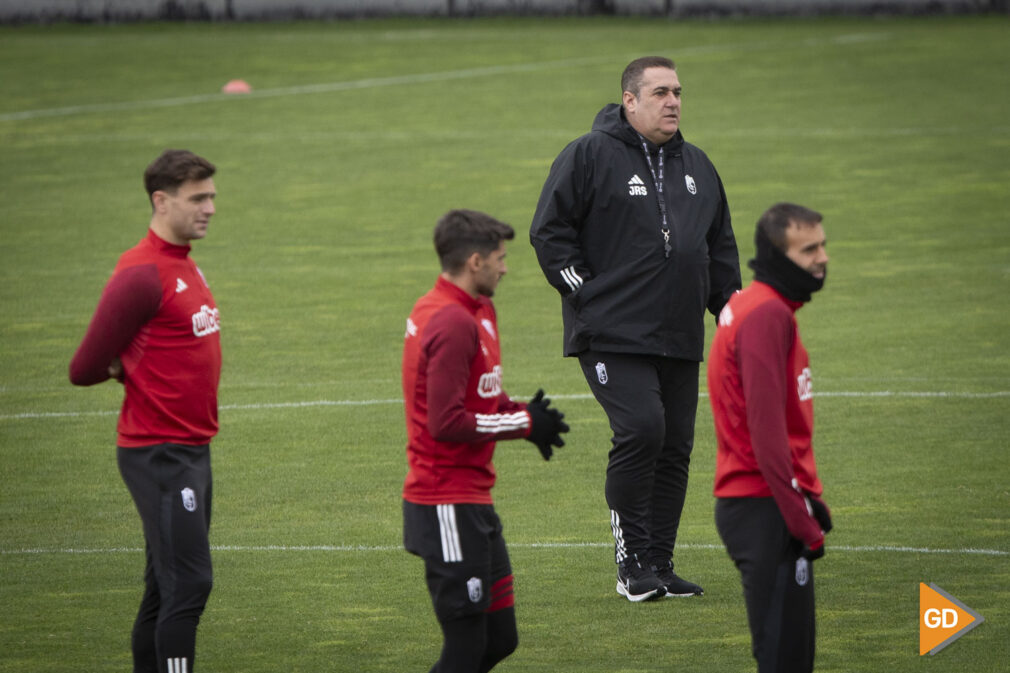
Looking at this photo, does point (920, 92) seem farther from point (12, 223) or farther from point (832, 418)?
point (832, 418)

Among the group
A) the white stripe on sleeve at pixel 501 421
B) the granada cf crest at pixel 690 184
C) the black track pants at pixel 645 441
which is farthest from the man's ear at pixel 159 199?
the granada cf crest at pixel 690 184

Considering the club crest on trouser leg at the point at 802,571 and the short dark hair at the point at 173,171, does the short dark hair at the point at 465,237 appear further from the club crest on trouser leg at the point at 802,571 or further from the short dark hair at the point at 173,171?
the club crest on trouser leg at the point at 802,571

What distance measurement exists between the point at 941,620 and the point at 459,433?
3251 millimetres

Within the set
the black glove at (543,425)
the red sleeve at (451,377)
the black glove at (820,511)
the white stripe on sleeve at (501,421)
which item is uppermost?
the red sleeve at (451,377)

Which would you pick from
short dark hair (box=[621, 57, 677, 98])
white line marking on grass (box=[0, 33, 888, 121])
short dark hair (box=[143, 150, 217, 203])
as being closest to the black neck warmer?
short dark hair (box=[143, 150, 217, 203])

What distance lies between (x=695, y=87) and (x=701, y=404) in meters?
19.0

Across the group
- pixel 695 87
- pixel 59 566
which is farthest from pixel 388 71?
pixel 59 566

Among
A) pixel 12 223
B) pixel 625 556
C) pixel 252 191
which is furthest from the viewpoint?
pixel 252 191

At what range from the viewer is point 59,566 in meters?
9.27

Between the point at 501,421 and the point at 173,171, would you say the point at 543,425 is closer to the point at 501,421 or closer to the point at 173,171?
the point at 501,421

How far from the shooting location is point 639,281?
8156 millimetres

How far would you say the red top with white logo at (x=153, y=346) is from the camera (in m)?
6.16

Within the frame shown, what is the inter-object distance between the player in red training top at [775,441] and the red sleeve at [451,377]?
0.86 meters

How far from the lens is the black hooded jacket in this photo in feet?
26.6
